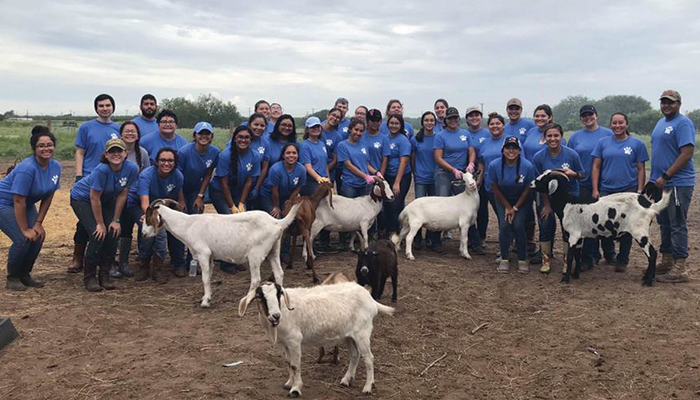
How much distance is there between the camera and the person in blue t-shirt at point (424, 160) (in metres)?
9.91

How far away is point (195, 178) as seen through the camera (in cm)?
822

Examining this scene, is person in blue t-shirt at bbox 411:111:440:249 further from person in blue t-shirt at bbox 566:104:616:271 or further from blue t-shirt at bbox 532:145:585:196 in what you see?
person in blue t-shirt at bbox 566:104:616:271

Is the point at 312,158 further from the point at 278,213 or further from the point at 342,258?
the point at 342,258

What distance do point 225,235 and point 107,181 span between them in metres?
1.76

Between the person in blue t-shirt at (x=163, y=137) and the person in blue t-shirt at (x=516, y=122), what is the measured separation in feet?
18.3

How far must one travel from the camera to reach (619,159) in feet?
27.0

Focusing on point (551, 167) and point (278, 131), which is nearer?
point (551, 167)

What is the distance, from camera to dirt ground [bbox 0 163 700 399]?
4.88 metres

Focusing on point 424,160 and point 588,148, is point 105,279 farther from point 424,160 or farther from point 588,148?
point 588,148

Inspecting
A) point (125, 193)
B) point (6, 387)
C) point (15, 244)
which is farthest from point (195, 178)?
point (6, 387)

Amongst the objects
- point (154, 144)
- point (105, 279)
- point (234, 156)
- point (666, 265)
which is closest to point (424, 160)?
point (234, 156)

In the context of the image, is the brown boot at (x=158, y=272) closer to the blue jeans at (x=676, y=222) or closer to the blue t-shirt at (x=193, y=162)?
the blue t-shirt at (x=193, y=162)

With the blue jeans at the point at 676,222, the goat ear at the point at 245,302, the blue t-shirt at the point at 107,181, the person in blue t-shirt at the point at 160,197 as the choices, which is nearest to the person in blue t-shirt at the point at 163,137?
the person in blue t-shirt at the point at 160,197

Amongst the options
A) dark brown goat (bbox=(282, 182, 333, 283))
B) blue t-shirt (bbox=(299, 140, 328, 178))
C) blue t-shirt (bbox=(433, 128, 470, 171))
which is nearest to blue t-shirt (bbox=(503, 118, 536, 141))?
Result: blue t-shirt (bbox=(433, 128, 470, 171))
